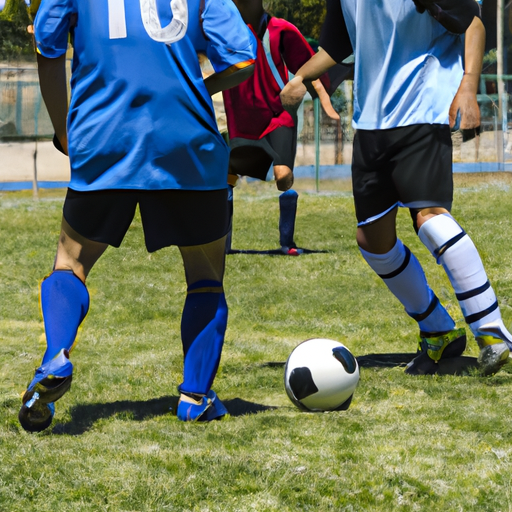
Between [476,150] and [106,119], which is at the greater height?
[106,119]

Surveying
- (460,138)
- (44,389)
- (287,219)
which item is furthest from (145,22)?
(460,138)

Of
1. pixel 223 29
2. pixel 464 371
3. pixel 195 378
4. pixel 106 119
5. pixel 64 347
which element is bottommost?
pixel 464 371

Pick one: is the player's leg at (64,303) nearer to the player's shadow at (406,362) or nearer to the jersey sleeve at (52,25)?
the jersey sleeve at (52,25)

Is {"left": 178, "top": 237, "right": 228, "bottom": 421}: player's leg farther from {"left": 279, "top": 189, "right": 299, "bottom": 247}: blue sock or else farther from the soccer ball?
{"left": 279, "top": 189, "right": 299, "bottom": 247}: blue sock

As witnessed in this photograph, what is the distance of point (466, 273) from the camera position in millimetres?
4289

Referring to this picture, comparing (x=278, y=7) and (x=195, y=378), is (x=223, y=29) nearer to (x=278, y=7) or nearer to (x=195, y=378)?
(x=195, y=378)

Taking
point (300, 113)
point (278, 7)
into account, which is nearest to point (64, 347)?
point (300, 113)

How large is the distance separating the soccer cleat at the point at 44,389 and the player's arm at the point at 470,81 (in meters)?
2.20

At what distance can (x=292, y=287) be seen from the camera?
25.6ft

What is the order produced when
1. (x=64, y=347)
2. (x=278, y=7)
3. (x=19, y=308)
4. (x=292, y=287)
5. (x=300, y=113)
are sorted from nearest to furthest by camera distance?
(x=64, y=347) < (x=19, y=308) < (x=292, y=287) < (x=300, y=113) < (x=278, y=7)

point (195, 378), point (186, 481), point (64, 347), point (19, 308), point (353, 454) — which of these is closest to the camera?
point (186, 481)

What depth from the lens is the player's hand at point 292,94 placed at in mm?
4672

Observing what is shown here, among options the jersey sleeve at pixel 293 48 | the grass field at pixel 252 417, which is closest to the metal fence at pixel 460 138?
the grass field at pixel 252 417

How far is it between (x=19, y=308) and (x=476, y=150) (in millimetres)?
12336
